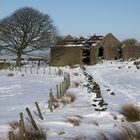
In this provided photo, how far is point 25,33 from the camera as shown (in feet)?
180

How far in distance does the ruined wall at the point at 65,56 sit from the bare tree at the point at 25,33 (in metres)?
1.66

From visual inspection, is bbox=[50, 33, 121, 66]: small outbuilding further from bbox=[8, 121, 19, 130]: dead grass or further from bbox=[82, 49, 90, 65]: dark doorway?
bbox=[8, 121, 19, 130]: dead grass

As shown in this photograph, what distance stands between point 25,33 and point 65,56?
669 cm

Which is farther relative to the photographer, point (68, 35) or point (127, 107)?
point (68, 35)

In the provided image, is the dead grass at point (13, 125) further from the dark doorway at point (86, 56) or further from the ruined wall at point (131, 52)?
the ruined wall at point (131, 52)

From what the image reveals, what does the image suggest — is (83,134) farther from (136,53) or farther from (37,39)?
(136,53)

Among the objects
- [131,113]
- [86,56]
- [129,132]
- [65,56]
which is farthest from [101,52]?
[129,132]

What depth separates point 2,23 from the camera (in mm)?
55125

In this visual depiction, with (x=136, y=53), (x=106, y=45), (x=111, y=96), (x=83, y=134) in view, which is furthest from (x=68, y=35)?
(x=83, y=134)

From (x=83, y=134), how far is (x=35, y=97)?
9888 mm

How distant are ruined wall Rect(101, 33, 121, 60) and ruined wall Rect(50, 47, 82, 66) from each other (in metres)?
6.15

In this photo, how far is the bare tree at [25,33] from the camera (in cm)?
5388

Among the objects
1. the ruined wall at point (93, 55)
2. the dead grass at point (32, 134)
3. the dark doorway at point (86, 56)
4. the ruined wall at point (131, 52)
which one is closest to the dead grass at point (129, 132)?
the dead grass at point (32, 134)

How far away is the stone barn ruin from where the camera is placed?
Result: 5488 cm
